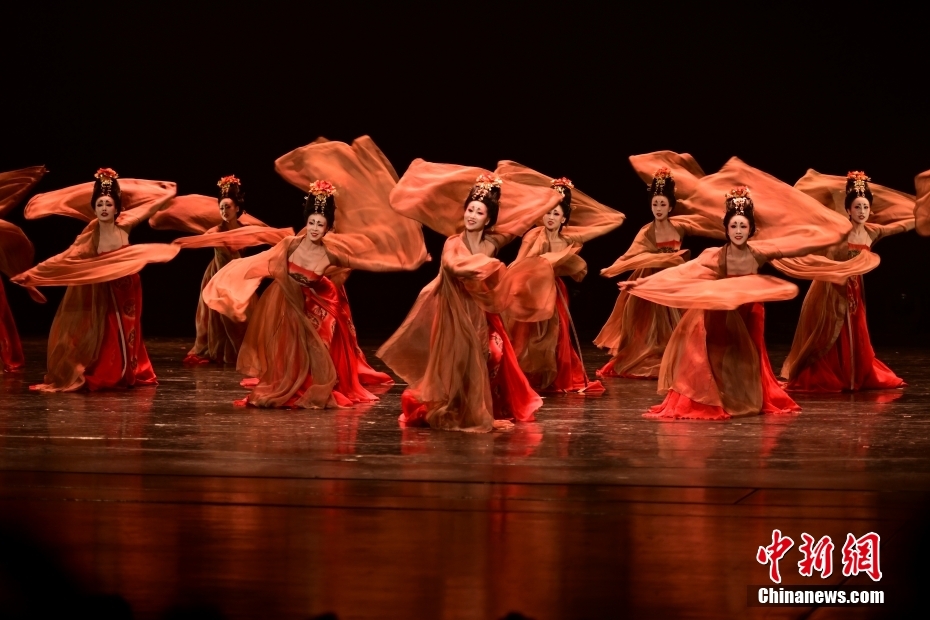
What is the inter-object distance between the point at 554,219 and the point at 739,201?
1486mm

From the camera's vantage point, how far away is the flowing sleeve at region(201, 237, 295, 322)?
722 cm

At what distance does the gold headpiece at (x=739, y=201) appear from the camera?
659cm

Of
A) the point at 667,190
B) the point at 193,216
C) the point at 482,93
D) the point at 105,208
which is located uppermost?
the point at 482,93

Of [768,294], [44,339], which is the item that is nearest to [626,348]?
[768,294]

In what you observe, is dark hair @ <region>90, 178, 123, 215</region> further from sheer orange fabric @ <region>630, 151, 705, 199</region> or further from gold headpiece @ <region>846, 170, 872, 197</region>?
gold headpiece @ <region>846, 170, 872, 197</region>

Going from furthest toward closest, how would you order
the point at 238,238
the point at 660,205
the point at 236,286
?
the point at 660,205 < the point at 238,238 < the point at 236,286

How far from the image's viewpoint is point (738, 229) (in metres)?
6.60

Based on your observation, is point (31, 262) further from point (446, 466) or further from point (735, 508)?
point (735, 508)

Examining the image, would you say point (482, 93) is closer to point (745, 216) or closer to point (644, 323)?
point (644, 323)

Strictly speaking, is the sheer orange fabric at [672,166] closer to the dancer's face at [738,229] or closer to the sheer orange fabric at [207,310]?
the dancer's face at [738,229]

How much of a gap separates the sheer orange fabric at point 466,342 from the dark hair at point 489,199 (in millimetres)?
171

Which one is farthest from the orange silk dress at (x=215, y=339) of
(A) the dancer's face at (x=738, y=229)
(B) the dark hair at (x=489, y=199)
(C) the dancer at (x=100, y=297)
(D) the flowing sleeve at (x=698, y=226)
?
(A) the dancer's face at (x=738, y=229)

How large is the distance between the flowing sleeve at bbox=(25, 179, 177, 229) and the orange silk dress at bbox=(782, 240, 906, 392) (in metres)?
3.87

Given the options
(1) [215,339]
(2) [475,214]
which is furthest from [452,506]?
(1) [215,339]
